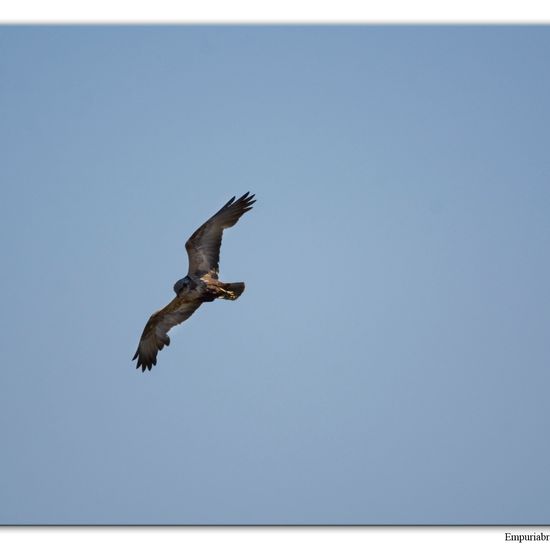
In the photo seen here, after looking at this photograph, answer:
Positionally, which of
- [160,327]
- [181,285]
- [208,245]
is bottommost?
[160,327]

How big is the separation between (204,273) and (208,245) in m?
0.55

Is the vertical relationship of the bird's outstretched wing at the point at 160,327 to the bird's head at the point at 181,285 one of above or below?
below

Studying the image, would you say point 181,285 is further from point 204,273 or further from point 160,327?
point 160,327

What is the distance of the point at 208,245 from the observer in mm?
22469

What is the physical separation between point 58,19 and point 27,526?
8.30 m

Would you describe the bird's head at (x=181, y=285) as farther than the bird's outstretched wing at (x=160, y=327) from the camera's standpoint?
No

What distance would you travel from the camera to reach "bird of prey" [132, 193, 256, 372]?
72.5ft

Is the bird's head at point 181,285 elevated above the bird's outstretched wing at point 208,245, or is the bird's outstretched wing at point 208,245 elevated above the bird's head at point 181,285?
the bird's outstretched wing at point 208,245

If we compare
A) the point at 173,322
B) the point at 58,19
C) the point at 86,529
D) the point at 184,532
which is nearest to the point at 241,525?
the point at 184,532

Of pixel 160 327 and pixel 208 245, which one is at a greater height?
pixel 208 245

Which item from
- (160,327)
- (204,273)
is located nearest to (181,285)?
(204,273)

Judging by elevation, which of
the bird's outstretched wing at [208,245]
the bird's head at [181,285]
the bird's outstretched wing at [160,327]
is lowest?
the bird's outstretched wing at [160,327]

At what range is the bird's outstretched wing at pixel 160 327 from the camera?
22812 mm
